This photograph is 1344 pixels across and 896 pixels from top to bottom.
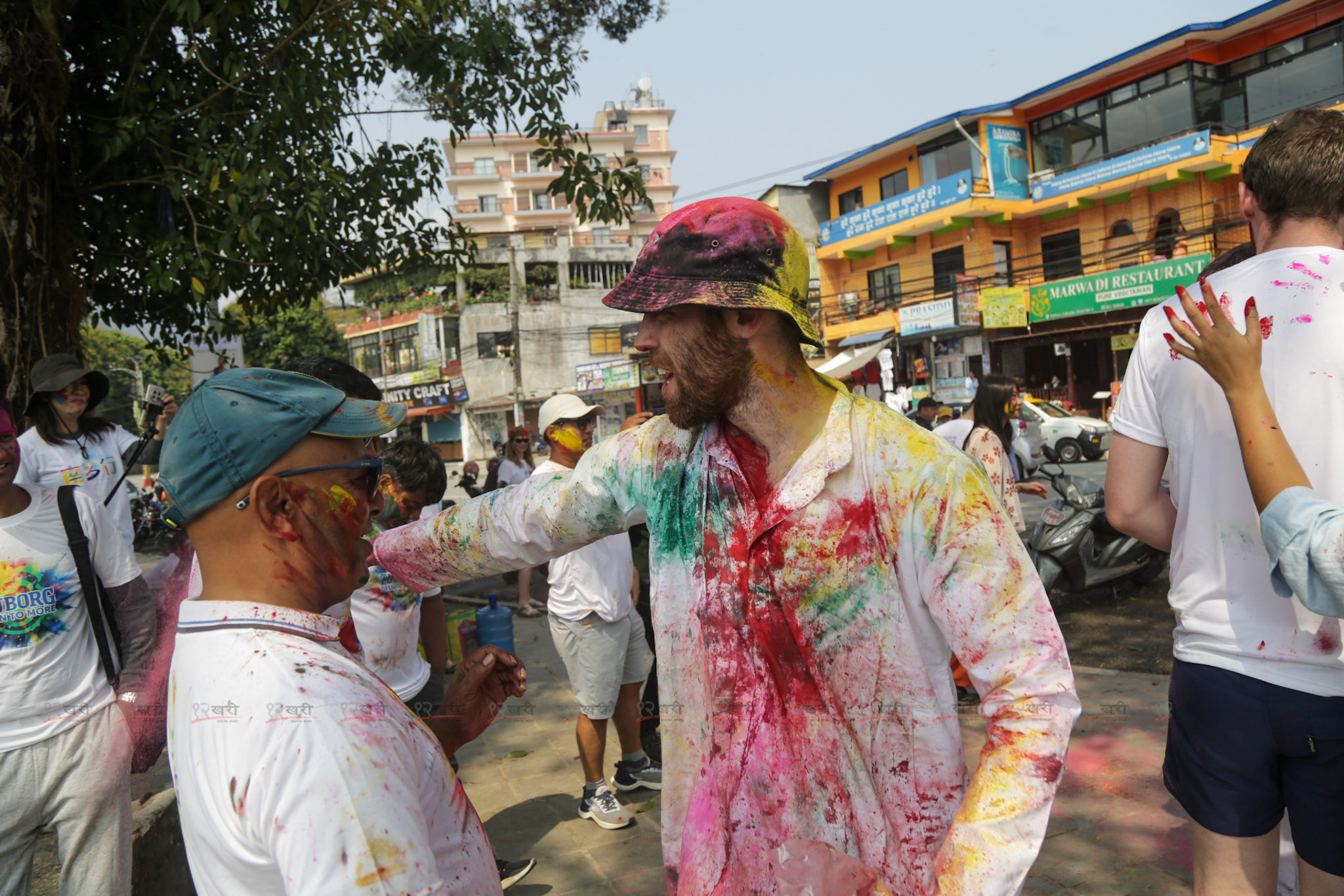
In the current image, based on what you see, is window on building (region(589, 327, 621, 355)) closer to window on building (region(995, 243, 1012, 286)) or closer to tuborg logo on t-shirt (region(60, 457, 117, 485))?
A: window on building (region(995, 243, 1012, 286))

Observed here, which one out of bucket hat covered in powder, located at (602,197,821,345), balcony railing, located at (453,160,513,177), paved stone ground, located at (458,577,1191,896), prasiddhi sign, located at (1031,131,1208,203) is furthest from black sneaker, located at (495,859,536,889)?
balcony railing, located at (453,160,513,177)

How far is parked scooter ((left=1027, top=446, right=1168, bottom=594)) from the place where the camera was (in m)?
6.55

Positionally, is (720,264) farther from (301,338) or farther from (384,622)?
(301,338)

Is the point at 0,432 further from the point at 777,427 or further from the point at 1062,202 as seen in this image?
the point at 1062,202

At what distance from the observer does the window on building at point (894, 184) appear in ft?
96.6

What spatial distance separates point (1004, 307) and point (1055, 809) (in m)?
23.0

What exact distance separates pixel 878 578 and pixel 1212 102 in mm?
26875

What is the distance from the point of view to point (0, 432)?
2658mm

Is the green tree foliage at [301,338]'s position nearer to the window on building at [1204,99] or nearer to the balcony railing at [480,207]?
the balcony railing at [480,207]

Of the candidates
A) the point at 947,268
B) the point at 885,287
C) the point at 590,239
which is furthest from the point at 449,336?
the point at 947,268

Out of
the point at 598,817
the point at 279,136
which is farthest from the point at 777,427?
the point at 279,136

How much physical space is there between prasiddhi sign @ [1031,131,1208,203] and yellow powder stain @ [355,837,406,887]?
25.2 m

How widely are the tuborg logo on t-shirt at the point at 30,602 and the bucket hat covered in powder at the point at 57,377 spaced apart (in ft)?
5.67

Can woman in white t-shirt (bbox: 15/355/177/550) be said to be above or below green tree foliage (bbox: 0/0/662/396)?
below
